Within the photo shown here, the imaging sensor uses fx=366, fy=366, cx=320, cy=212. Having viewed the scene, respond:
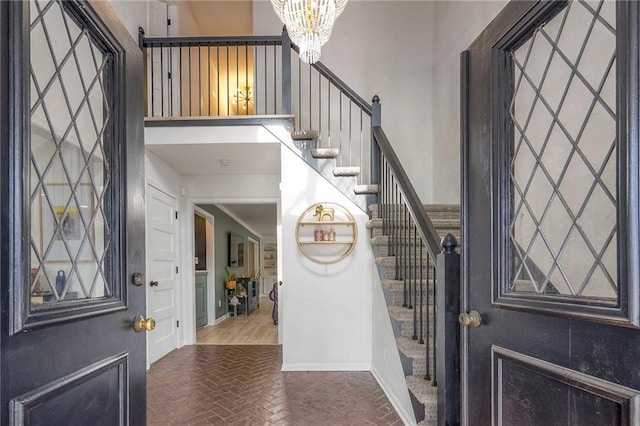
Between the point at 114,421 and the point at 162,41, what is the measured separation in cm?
365

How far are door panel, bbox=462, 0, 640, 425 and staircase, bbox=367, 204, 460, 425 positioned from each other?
30.1 inches

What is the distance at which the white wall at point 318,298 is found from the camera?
3.64 metres

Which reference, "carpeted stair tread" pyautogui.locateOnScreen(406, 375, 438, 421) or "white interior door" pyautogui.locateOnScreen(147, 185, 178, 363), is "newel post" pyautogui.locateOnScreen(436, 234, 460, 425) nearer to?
"carpeted stair tread" pyautogui.locateOnScreen(406, 375, 438, 421)

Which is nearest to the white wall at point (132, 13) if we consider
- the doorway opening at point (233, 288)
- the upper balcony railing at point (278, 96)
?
the upper balcony railing at point (278, 96)

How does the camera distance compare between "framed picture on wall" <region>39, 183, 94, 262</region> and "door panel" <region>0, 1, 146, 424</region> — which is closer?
"door panel" <region>0, 1, 146, 424</region>

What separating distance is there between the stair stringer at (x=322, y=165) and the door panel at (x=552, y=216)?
2.36 metres

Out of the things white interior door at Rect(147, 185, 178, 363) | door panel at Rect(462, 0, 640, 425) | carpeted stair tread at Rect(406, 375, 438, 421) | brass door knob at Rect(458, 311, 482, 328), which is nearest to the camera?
door panel at Rect(462, 0, 640, 425)

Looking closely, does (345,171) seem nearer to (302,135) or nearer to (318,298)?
(302,135)

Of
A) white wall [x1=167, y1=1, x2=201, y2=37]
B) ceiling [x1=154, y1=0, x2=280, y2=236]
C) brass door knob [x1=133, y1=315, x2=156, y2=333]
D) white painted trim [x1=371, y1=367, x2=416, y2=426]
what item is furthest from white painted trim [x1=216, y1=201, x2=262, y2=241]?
brass door knob [x1=133, y1=315, x2=156, y2=333]

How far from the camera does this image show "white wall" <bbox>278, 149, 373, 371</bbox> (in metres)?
3.64

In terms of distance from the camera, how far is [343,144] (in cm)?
490

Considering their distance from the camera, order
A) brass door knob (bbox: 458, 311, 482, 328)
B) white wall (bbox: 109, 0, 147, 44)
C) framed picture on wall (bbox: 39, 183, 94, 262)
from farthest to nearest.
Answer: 1. white wall (bbox: 109, 0, 147, 44)
2. brass door knob (bbox: 458, 311, 482, 328)
3. framed picture on wall (bbox: 39, 183, 94, 262)

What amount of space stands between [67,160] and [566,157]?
149 centimetres

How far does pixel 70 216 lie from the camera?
1129mm
